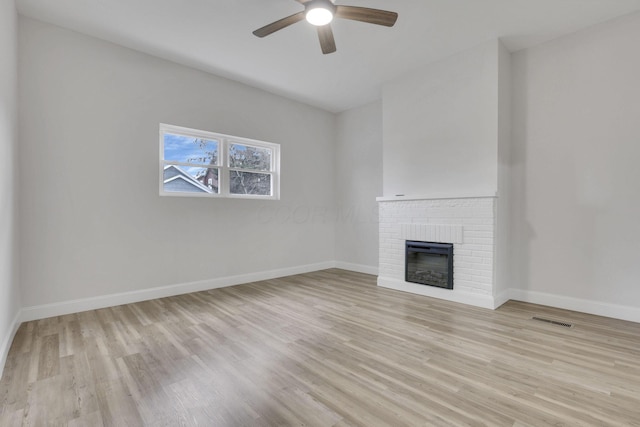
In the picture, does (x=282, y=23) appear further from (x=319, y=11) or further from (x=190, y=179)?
(x=190, y=179)

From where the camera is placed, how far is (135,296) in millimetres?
3598

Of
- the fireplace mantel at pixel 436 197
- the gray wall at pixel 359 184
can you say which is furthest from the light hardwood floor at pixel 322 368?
the gray wall at pixel 359 184

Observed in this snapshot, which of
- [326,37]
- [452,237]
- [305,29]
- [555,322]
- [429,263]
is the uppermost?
[305,29]

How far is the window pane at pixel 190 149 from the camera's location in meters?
4.02

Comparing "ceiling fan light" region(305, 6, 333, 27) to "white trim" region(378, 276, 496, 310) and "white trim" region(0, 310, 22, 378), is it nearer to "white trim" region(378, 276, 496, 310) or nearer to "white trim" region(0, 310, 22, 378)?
"white trim" region(378, 276, 496, 310)

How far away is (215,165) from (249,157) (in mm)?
625

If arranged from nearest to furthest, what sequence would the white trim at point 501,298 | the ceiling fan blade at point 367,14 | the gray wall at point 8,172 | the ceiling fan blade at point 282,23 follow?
1. the gray wall at point 8,172
2. the ceiling fan blade at point 367,14
3. the ceiling fan blade at point 282,23
4. the white trim at point 501,298

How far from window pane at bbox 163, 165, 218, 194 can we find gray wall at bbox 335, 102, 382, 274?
2509mm

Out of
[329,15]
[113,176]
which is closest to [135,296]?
[113,176]

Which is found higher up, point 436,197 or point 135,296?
point 436,197

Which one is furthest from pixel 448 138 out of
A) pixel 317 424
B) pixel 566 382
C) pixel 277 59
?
pixel 317 424

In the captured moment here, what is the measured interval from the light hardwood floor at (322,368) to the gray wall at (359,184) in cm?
222

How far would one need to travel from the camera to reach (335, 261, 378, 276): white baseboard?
5348 mm

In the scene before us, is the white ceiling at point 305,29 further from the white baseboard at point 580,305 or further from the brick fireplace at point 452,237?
the white baseboard at point 580,305
